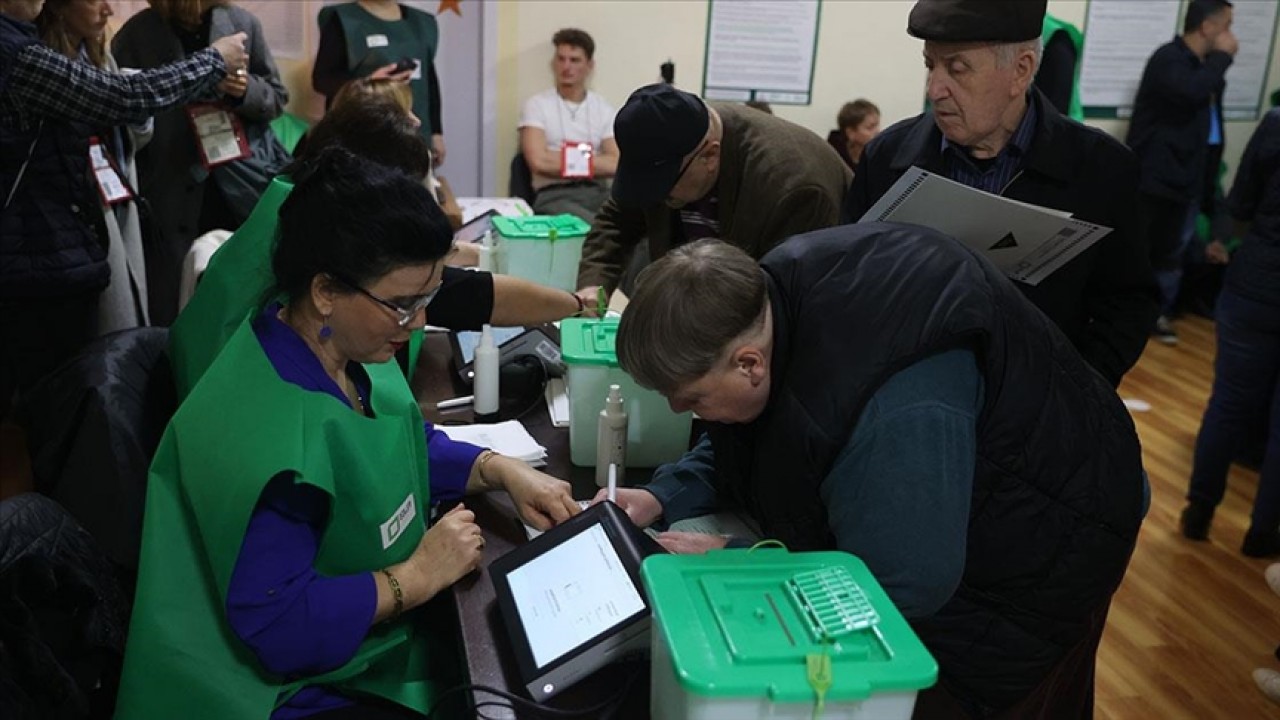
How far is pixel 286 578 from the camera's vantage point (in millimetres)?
1236

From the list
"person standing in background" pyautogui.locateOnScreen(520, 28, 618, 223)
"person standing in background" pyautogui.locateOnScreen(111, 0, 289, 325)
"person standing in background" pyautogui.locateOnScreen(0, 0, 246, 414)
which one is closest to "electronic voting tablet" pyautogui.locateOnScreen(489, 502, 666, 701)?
"person standing in background" pyautogui.locateOnScreen(0, 0, 246, 414)

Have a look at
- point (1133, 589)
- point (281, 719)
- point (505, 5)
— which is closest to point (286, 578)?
point (281, 719)

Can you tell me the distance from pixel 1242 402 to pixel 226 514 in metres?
3.04

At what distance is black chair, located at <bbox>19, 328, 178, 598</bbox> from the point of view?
1436 mm

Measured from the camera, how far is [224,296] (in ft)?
5.30

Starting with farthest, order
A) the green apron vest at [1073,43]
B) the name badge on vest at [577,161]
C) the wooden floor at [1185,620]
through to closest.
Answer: the green apron vest at [1073,43], the name badge on vest at [577,161], the wooden floor at [1185,620]

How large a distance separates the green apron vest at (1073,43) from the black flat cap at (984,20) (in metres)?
3.73

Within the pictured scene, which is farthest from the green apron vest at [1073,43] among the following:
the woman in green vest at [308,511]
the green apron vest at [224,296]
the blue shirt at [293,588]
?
the blue shirt at [293,588]

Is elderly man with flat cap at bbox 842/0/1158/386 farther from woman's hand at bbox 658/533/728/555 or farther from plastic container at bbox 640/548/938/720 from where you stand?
plastic container at bbox 640/548/938/720

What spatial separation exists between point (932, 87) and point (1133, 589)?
190 centimetres

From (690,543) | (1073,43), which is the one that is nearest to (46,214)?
(690,543)

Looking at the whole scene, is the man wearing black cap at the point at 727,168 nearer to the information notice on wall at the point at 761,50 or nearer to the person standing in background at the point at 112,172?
the person standing in background at the point at 112,172

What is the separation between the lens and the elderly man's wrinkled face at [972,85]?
172cm

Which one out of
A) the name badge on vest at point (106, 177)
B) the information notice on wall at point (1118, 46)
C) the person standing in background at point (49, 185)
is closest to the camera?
the person standing in background at point (49, 185)
